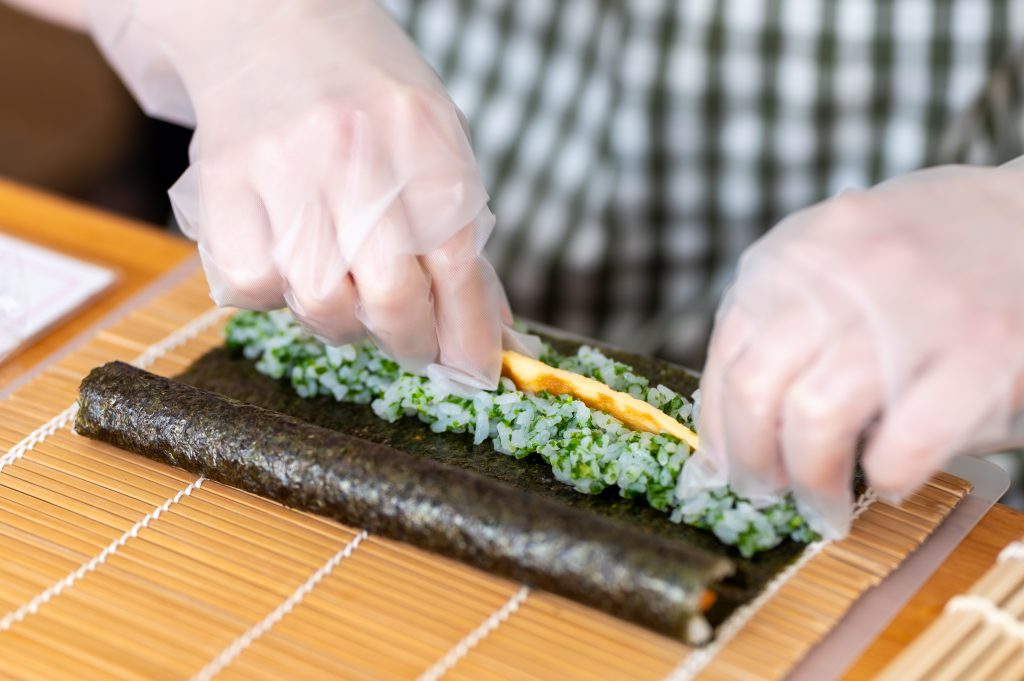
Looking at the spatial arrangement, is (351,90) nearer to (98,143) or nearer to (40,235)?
(40,235)

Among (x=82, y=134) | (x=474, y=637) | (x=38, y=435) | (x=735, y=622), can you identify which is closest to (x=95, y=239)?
(x=38, y=435)

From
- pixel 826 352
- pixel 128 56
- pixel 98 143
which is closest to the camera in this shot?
pixel 826 352

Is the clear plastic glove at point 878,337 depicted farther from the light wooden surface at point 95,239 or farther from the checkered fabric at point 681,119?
the light wooden surface at point 95,239

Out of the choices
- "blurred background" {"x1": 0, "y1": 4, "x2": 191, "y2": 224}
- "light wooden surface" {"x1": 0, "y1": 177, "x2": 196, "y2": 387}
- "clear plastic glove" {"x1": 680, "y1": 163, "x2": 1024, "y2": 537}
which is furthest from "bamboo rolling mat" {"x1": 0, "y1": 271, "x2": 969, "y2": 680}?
"blurred background" {"x1": 0, "y1": 4, "x2": 191, "y2": 224}

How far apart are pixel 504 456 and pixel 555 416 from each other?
0.21 feet

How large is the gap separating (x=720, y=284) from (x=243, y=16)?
0.78 m

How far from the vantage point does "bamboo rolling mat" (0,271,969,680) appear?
0.89m

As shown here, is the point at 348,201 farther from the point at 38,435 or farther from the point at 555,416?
the point at 38,435

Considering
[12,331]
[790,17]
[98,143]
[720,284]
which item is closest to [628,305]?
[720,284]

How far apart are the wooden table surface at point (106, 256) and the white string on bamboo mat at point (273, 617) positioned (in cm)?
48

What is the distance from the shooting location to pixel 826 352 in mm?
854

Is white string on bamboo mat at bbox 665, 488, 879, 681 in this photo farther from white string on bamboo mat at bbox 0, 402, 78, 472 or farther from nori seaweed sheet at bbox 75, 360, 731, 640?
white string on bamboo mat at bbox 0, 402, 78, 472

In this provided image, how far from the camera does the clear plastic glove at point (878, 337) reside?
0.84m

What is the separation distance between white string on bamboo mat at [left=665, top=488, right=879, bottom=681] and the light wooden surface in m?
0.80
